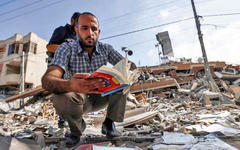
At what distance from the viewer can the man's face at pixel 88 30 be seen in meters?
1.59

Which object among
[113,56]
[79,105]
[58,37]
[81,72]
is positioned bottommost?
[79,105]

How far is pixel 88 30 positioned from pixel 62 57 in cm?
46

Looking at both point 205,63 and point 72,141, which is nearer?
point 72,141

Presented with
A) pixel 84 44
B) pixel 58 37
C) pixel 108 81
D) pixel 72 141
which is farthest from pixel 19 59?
pixel 108 81

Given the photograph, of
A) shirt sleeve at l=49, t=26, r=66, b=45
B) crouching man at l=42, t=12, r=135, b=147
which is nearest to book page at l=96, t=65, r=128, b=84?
crouching man at l=42, t=12, r=135, b=147

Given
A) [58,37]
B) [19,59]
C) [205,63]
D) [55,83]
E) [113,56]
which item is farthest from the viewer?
[19,59]

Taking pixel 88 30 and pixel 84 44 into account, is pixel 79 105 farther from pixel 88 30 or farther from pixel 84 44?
pixel 88 30

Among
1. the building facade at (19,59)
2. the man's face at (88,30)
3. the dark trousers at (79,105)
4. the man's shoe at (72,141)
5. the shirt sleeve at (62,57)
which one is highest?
the building facade at (19,59)

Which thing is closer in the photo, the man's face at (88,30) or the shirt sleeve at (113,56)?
the man's face at (88,30)

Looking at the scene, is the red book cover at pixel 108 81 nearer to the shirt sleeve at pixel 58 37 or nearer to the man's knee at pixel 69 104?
the man's knee at pixel 69 104

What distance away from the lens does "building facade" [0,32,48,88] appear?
58.2 ft

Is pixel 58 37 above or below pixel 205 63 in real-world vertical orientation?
below

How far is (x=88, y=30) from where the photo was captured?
159cm

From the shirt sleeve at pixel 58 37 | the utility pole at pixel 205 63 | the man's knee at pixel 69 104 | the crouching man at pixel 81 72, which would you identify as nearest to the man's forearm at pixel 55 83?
the crouching man at pixel 81 72
